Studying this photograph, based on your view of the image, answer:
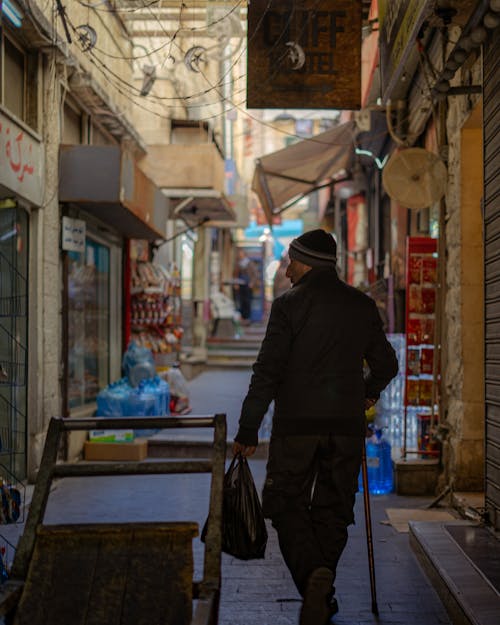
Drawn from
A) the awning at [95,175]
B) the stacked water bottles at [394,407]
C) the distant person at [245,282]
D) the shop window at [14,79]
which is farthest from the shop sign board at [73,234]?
the distant person at [245,282]

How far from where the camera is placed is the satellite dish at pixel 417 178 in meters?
7.70

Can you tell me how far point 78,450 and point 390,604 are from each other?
6013 millimetres

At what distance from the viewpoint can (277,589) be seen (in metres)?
4.98

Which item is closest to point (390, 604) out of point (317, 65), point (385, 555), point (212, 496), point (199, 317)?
point (385, 555)

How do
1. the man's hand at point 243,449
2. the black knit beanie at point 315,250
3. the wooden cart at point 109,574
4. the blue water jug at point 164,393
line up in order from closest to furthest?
the wooden cart at point 109,574 < the man's hand at point 243,449 < the black knit beanie at point 315,250 < the blue water jug at point 164,393

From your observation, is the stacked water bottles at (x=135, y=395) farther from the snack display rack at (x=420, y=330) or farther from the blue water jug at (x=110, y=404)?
the snack display rack at (x=420, y=330)

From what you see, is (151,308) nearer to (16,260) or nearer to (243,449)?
(16,260)

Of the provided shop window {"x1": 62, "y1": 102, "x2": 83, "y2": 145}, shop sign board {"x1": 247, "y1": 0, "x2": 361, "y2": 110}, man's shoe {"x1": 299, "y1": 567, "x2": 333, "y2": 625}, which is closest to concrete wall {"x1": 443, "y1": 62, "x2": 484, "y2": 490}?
shop sign board {"x1": 247, "y1": 0, "x2": 361, "y2": 110}

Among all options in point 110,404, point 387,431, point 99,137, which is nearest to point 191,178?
point 99,137

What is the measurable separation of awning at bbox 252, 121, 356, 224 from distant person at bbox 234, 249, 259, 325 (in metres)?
26.6

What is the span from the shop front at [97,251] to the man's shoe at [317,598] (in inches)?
245

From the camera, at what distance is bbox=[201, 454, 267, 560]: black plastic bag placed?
149 inches

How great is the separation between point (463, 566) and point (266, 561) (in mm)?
1497

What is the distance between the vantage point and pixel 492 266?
5.65m
